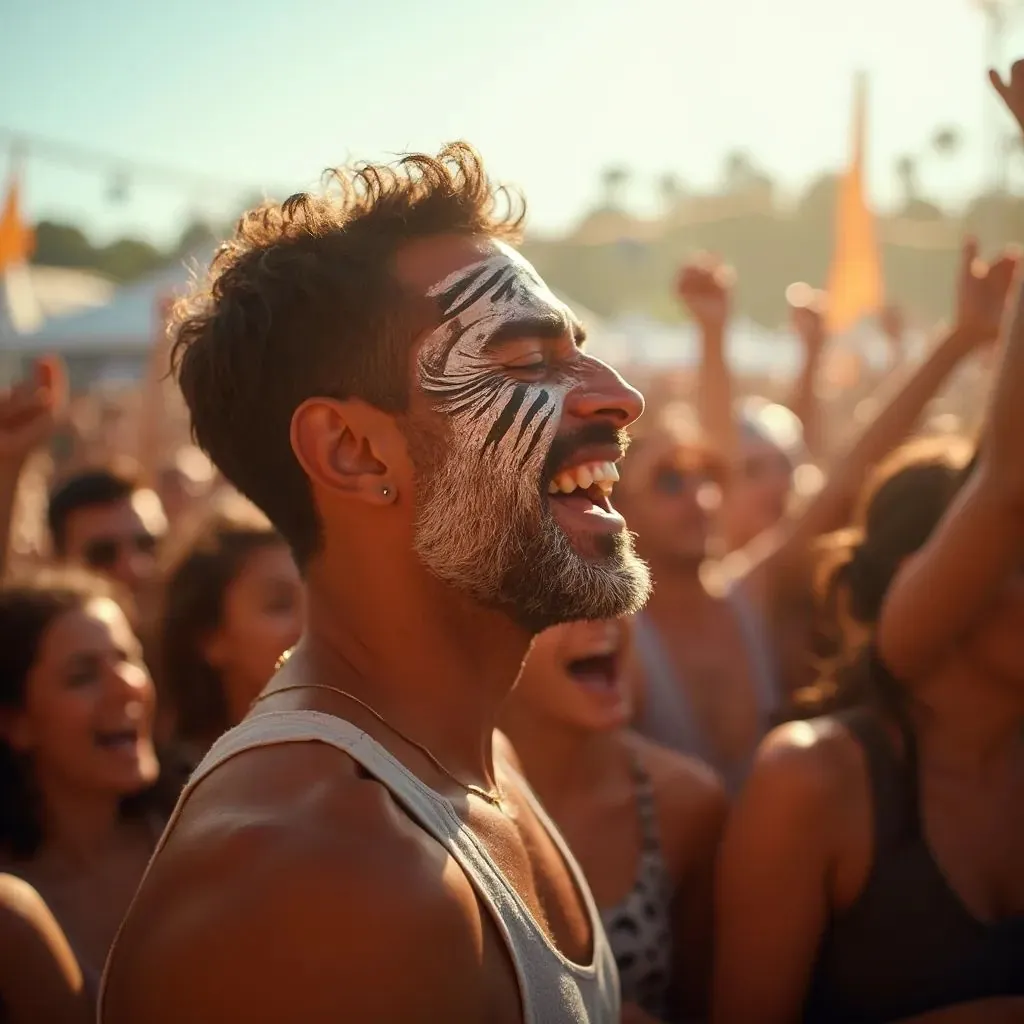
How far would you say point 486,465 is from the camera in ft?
6.70

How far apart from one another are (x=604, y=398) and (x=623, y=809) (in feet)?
4.54

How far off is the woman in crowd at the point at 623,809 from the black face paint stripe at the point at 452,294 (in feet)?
4.39

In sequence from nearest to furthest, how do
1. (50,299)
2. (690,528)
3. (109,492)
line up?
(690,528)
(109,492)
(50,299)

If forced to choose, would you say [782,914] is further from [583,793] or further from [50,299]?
[50,299]

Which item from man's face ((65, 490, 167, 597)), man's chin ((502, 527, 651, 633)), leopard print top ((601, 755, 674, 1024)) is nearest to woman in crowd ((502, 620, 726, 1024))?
leopard print top ((601, 755, 674, 1024))

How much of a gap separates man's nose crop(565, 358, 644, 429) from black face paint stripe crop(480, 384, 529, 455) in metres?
0.09

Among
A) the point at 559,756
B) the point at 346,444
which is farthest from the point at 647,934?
the point at 346,444

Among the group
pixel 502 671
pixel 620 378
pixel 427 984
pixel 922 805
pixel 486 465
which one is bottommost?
pixel 922 805

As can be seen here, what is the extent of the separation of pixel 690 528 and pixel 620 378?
224 centimetres

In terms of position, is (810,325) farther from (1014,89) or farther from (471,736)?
(471,736)

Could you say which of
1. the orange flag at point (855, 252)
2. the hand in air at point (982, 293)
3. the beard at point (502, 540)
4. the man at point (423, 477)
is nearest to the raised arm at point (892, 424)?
the hand in air at point (982, 293)

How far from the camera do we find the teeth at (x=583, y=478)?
209cm

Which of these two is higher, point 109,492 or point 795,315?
point 795,315

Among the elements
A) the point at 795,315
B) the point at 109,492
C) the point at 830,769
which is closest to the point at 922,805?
the point at 830,769
